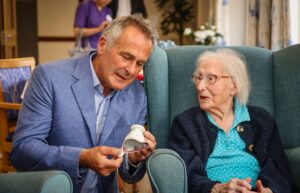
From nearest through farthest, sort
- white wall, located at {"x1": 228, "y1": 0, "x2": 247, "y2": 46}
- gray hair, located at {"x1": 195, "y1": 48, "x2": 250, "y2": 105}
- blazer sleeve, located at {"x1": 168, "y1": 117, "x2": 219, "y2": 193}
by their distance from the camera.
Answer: blazer sleeve, located at {"x1": 168, "y1": 117, "x2": 219, "y2": 193} < gray hair, located at {"x1": 195, "y1": 48, "x2": 250, "y2": 105} < white wall, located at {"x1": 228, "y1": 0, "x2": 247, "y2": 46}

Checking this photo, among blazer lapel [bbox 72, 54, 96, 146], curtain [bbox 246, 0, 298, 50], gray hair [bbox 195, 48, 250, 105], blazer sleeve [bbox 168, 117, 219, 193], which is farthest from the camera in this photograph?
curtain [bbox 246, 0, 298, 50]

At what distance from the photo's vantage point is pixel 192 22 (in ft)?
19.9

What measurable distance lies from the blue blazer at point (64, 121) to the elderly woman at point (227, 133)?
0.26 meters

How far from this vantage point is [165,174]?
1.58m

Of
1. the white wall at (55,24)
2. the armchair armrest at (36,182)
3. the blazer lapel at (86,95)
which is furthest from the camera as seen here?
the white wall at (55,24)

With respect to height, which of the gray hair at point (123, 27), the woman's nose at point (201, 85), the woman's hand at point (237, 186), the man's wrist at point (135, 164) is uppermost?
the gray hair at point (123, 27)

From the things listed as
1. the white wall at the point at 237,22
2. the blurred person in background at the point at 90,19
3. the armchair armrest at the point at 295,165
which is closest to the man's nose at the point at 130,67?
the armchair armrest at the point at 295,165

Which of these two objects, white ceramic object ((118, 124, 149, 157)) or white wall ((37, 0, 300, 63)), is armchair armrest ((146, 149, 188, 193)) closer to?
white ceramic object ((118, 124, 149, 157))

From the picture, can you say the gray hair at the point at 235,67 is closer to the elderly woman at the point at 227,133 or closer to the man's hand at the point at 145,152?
the elderly woman at the point at 227,133

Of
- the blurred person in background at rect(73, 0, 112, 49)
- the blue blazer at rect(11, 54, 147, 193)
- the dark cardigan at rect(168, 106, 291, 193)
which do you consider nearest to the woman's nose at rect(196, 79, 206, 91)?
the dark cardigan at rect(168, 106, 291, 193)

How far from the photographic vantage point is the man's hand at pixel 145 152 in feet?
5.14

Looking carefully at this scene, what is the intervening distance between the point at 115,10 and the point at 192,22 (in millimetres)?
2277

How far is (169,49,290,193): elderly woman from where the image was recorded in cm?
183

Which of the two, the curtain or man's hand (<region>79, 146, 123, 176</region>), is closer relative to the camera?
man's hand (<region>79, 146, 123, 176</region>)
